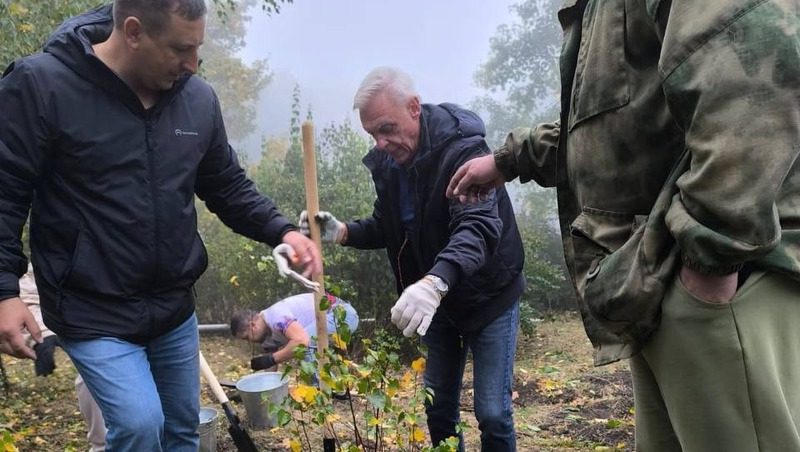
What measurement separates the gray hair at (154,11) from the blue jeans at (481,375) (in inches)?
60.0

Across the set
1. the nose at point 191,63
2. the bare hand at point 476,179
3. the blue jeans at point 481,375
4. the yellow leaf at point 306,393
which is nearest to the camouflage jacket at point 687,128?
the bare hand at point 476,179

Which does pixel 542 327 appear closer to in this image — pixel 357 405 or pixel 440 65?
pixel 357 405

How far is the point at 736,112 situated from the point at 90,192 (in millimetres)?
1833

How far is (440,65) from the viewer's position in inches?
877

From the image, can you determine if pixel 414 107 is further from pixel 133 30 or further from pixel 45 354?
pixel 45 354

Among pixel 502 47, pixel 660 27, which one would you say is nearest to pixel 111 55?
pixel 660 27

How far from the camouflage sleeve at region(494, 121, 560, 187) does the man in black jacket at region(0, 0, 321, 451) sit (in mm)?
1088

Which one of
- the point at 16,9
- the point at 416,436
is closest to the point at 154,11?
the point at 416,436

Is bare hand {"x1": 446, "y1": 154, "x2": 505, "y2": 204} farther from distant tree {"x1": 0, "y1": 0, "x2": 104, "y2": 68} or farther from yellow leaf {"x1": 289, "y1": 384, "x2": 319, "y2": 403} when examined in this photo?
distant tree {"x1": 0, "y1": 0, "x2": 104, "y2": 68}

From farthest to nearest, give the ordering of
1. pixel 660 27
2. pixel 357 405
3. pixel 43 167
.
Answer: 1. pixel 357 405
2. pixel 43 167
3. pixel 660 27

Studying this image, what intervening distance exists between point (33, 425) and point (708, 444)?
418cm

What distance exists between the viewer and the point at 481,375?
8.48 feet

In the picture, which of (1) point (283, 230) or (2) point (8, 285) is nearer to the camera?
(2) point (8, 285)

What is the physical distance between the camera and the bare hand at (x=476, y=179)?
6.39 feet
